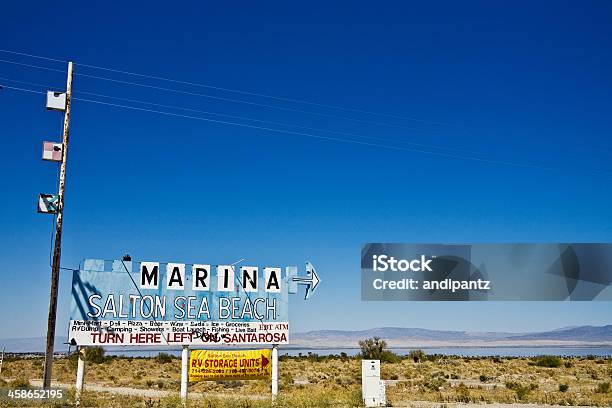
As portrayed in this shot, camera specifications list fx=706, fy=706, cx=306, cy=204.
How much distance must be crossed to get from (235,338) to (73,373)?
1154 inches

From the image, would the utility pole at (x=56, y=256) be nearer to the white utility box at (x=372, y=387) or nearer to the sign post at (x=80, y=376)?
the sign post at (x=80, y=376)

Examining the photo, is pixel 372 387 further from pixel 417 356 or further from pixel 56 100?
pixel 417 356

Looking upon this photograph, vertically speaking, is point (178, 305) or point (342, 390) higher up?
point (178, 305)

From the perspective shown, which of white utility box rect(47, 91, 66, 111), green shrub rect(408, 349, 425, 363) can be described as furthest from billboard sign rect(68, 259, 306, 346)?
green shrub rect(408, 349, 425, 363)

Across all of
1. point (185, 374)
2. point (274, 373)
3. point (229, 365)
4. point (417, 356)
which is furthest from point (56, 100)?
point (417, 356)

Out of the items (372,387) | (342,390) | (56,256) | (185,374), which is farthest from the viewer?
(342,390)

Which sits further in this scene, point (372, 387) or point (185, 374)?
point (372, 387)

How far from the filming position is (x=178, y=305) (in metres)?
22.2

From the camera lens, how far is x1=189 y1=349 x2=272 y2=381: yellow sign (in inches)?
882

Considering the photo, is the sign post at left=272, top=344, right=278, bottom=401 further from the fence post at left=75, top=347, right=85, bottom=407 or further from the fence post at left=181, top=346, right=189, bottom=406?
the fence post at left=75, top=347, right=85, bottom=407

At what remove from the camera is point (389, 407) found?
22.8m

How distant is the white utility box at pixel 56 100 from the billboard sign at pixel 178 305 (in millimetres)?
4811

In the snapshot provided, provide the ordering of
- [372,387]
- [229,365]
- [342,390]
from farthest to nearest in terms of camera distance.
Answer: [342,390] < [372,387] < [229,365]

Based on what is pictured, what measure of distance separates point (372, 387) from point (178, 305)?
691cm
